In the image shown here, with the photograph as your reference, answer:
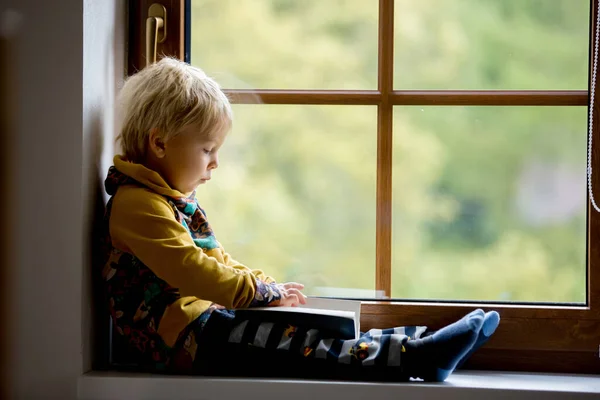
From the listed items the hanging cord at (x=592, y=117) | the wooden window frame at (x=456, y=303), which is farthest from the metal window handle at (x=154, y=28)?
the hanging cord at (x=592, y=117)

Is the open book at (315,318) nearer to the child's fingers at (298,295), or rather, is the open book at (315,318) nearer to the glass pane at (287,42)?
the child's fingers at (298,295)

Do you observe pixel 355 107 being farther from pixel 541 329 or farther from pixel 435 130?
pixel 541 329

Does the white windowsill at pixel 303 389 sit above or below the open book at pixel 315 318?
below

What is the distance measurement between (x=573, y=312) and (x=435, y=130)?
43 centimetres

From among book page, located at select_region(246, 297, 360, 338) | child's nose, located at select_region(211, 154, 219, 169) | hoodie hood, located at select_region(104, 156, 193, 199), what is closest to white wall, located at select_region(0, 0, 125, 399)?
hoodie hood, located at select_region(104, 156, 193, 199)

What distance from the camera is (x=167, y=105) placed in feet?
4.34

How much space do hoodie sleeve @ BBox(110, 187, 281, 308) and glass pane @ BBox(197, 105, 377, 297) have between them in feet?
0.72

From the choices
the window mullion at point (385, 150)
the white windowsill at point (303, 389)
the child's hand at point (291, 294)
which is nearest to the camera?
the white windowsill at point (303, 389)

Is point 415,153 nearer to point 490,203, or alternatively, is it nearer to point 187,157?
point 490,203

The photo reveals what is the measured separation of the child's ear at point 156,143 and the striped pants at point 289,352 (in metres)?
0.30

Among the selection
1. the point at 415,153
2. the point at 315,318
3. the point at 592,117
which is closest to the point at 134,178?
the point at 315,318

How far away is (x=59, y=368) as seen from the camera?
1312 millimetres

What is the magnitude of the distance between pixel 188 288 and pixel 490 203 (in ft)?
2.02

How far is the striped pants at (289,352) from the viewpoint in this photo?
128 centimetres
